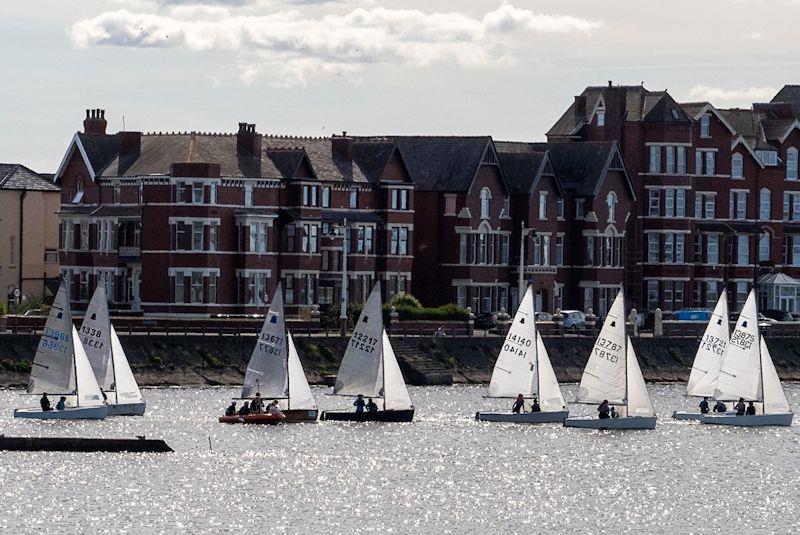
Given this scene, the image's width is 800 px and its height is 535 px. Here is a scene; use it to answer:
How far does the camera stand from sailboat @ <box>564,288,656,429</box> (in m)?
94.6

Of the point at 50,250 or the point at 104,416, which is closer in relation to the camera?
the point at 104,416

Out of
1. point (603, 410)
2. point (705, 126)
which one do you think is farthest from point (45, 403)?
point (705, 126)

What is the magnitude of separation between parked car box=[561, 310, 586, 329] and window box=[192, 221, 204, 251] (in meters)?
19.9

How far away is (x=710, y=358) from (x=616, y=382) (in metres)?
8.51

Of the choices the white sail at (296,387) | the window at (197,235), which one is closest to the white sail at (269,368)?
the white sail at (296,387)

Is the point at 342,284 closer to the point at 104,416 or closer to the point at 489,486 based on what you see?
the point at 104,416

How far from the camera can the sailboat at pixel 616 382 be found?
9462 cm

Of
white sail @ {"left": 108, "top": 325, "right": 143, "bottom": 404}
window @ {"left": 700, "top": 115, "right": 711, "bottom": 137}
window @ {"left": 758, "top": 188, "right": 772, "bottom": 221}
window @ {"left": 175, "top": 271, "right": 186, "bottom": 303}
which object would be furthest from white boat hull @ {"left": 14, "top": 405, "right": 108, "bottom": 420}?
window @ {"left": 758, "top": 188, "right": 772, "bottom": 221}

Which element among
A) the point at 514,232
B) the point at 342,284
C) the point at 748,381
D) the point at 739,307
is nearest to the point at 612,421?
the point at 748,381

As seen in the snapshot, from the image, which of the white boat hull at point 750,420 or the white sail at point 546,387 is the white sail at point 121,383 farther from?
the white boat hull at point 750,420

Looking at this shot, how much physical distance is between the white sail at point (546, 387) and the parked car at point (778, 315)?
4900cm

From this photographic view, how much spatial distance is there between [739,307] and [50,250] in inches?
1646

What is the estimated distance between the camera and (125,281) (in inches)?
4840

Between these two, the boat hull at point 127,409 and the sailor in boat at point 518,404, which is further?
the sailor in boat at point 518,404
